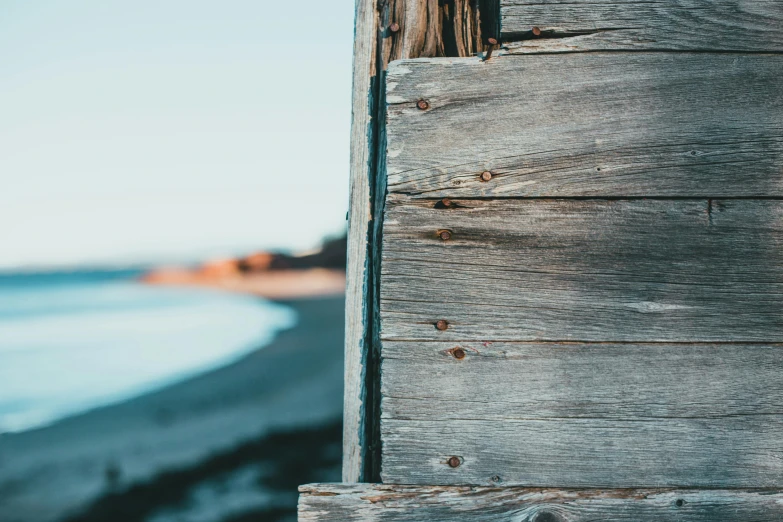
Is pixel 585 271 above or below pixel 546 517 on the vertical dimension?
above

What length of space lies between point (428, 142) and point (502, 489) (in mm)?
769

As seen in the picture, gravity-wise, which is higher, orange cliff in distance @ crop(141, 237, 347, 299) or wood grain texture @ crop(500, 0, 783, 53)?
wood grain texture @ crop(500, 0, 783, 53)

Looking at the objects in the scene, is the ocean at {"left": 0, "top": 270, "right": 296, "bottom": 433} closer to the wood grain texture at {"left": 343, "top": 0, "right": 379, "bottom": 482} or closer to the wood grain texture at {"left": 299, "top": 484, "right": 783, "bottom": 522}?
the wood grain texture at {"left": 343, "top": 0, "right": 379, "bottom": 482}

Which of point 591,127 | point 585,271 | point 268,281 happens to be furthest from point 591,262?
point 268,281

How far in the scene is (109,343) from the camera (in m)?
13.9

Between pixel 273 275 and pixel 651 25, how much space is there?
33222mm

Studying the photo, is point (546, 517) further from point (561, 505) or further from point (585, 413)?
point (585, 413)

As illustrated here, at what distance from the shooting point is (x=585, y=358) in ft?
4.42

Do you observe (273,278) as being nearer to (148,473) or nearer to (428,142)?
(148,473)

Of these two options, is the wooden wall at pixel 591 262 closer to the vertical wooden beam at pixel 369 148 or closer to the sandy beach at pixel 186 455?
the vertical wooden beam at pixel 369 148

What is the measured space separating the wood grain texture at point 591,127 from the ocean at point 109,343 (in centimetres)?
731

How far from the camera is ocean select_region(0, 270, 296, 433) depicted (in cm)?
880

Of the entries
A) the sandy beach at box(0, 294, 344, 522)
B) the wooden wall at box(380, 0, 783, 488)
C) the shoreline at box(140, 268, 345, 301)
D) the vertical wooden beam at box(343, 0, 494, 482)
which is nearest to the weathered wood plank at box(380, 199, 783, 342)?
the wooden wall at box(380, 0, 783, 488)

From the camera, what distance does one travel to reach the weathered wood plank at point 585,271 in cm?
133
